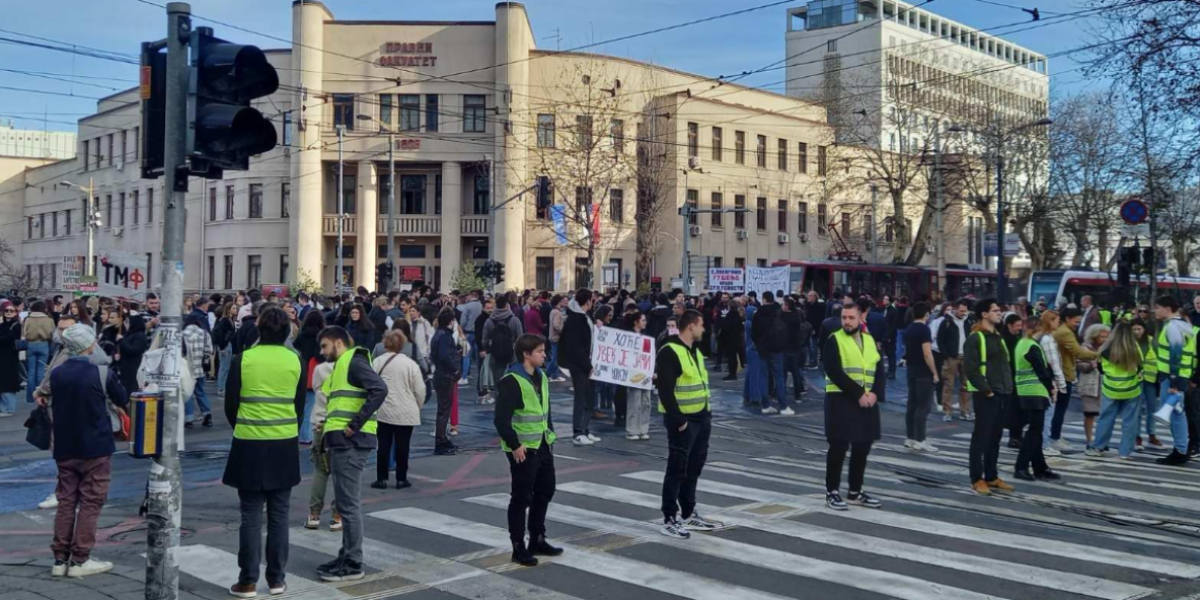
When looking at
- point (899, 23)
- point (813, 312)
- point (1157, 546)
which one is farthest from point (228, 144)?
point (899, 23)

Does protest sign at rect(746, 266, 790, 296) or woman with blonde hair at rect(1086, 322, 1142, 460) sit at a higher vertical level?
protest sign at rect(746, 266, 790, 296)

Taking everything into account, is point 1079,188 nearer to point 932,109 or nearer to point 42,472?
point 932,109

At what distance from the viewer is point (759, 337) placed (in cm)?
Result: 1781

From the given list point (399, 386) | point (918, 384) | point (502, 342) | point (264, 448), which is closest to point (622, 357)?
point (502, 342)

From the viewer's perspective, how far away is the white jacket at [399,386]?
10.4 meters

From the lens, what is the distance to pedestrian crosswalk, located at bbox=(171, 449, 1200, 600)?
7270mm

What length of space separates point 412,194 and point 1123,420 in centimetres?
4234

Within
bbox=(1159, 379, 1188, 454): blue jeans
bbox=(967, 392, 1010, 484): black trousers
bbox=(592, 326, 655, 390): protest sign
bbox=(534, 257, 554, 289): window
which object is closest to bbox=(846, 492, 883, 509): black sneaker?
bbox=(967, 392, 1010, 484): black trousers

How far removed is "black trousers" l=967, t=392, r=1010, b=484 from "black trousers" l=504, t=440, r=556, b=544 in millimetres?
4886

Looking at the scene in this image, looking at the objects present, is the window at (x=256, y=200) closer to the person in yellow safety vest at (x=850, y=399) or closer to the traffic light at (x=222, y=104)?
the person in yellow safety vest at (x=850, y=399)

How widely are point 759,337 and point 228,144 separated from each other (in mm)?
12745

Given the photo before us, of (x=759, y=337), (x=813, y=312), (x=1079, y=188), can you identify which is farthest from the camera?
(x=1079, y=188)

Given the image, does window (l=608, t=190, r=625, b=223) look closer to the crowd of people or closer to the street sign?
the crowd of people

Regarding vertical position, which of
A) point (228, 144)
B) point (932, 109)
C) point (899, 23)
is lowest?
point (228, 144)
